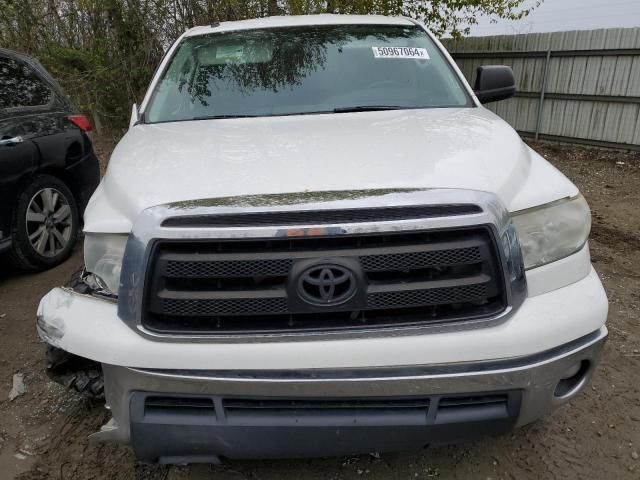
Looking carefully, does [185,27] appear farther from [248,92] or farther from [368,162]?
[368,162]

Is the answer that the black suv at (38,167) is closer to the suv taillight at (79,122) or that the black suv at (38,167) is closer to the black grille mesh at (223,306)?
the suv taillight at (79,122)

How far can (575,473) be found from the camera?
216 centimetres

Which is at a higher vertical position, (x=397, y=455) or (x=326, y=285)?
Result: (x=326, y=285)

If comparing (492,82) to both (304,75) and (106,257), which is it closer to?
(304,75)

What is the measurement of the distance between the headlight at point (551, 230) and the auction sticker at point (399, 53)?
1.60 m

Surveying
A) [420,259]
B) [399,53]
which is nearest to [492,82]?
[399,53]

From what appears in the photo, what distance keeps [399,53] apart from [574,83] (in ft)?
23.6

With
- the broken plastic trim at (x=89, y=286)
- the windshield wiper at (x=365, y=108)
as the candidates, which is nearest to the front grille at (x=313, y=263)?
the broken plastic trim at (x=89, y=286)

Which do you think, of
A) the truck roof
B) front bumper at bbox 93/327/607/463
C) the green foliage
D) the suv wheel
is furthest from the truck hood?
the green foliage

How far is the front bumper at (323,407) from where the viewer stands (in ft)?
5.29

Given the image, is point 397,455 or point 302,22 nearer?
point 397,455

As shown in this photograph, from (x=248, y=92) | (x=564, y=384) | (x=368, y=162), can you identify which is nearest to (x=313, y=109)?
(x=248, y=92)

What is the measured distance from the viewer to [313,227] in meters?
1.55

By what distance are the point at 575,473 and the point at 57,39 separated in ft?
39.7
